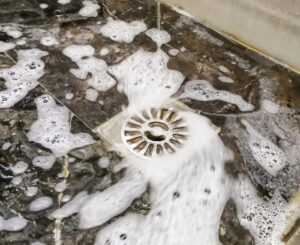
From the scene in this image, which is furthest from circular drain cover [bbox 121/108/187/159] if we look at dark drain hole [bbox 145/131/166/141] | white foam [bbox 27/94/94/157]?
white foam [bbox 27/94/94/157]

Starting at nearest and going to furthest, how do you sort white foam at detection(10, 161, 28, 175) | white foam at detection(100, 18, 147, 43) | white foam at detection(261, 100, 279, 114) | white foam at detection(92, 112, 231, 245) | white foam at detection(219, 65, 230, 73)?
white foam at detection(92, 112, 231, 245)
white foam at detection(10, 161, 28, 175)
white foam at detection(261, 100, 279, 114)
white foam at detection(219, 65, 230, 73)
white foam at detection(100, 18, 147, 43)

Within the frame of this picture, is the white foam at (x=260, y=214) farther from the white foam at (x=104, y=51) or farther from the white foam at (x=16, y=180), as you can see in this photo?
the white foam at (x=104, y=51)

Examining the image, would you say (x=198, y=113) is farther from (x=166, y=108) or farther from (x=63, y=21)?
(x=63, y=21)

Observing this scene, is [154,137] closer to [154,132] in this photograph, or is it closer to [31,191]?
[154,132]

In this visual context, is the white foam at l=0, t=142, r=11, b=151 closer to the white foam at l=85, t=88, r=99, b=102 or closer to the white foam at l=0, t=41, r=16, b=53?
the white foam at l=85, t=88, r=99, b=102

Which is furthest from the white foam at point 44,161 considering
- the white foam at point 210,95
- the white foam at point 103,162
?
the white foam at point 210,95

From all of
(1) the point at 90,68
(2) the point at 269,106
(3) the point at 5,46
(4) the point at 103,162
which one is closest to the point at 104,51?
(1) the point at 90,68
